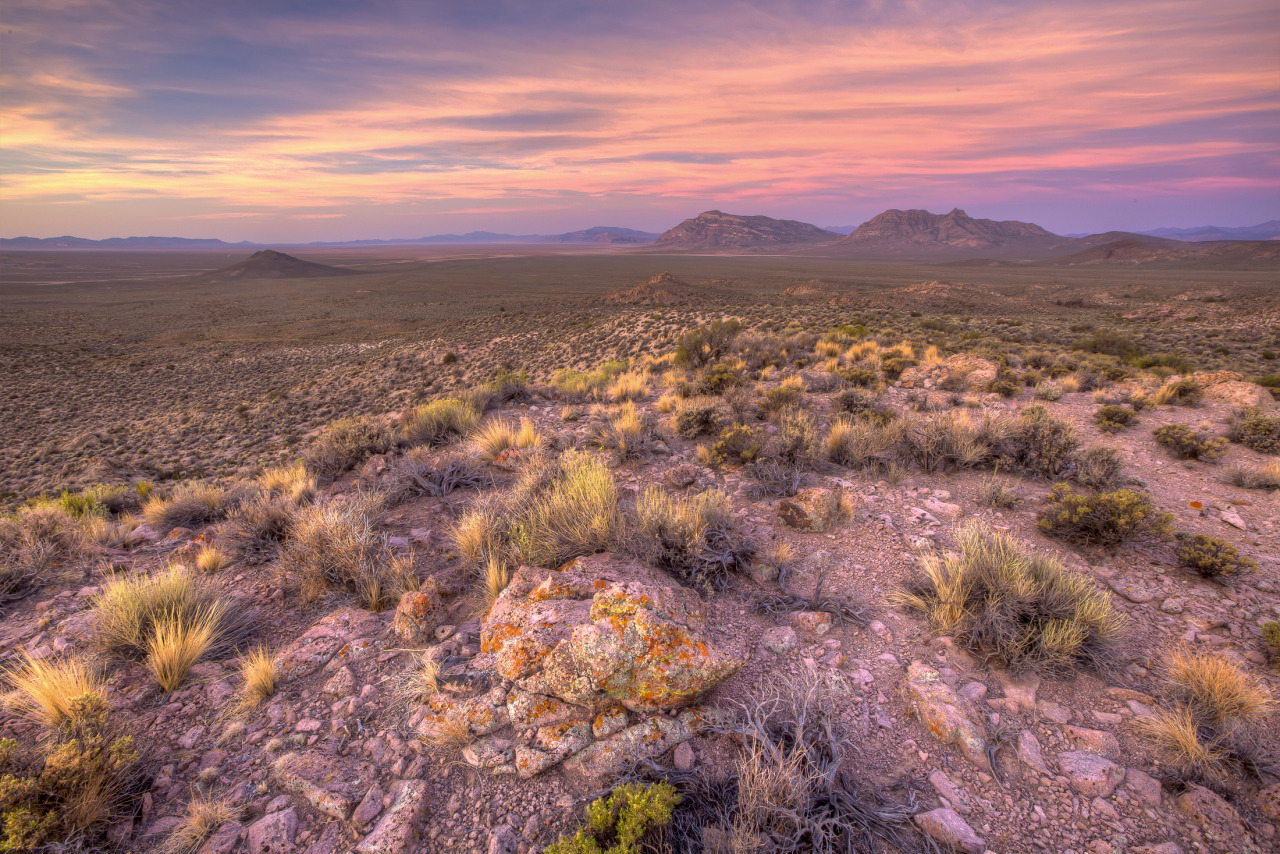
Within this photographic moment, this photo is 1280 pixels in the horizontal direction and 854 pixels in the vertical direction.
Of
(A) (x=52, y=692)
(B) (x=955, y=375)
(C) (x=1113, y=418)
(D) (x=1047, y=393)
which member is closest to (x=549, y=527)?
(A) (x=52, y=692)

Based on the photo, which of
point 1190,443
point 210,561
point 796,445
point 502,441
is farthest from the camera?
point 502,441

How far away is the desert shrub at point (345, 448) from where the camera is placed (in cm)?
660

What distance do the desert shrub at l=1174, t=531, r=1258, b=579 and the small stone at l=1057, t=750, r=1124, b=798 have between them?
92.1 inches

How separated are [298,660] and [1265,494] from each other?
8809mm

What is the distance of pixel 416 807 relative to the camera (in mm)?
2217

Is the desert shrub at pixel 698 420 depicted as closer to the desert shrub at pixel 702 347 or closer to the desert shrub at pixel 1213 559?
the desert shrub at pixel 1213 559

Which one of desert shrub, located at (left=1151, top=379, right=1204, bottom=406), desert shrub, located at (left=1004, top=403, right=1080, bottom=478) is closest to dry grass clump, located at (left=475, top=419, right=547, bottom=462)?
desert shrub, located at (left=1004, top=403, right=1080, bottom=478)

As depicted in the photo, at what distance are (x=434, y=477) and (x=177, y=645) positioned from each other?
2763mm

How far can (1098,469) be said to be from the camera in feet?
16.6

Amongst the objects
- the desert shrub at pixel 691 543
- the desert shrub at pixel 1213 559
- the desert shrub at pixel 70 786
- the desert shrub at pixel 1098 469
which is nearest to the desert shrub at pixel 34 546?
the desert shrub at pixel 70 786

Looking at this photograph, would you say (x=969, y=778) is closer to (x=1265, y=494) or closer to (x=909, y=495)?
(x=909, y=495)

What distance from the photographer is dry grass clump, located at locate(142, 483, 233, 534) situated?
A: 5328 millimetres

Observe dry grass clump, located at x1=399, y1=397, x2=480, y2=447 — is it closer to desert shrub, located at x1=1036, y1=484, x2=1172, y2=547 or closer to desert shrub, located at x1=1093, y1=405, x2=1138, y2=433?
desert shrub, located at x1=1036, y1=484, x2=1172, y2=547

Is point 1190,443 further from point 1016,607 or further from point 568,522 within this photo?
point 568,522
